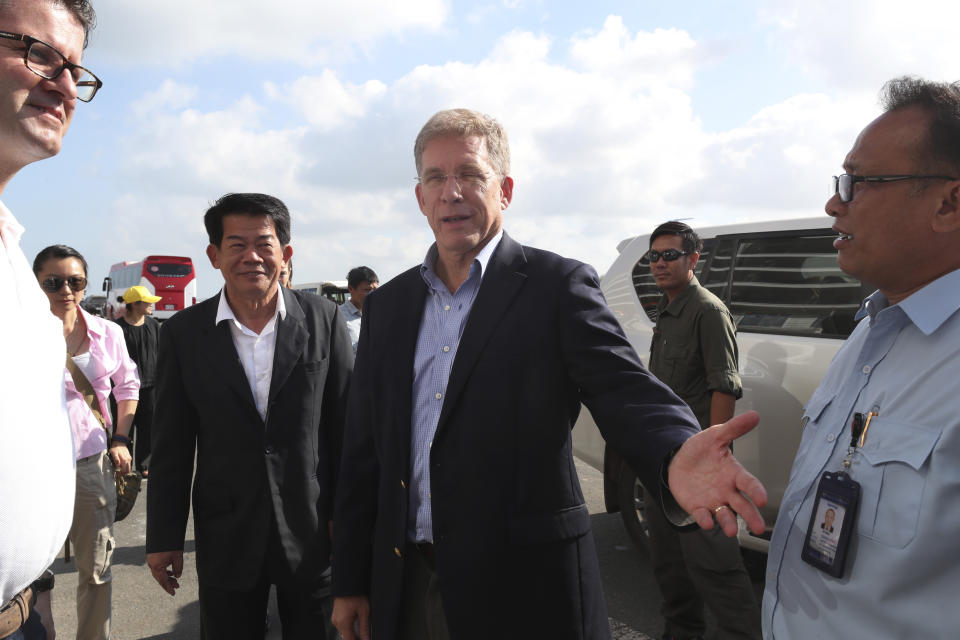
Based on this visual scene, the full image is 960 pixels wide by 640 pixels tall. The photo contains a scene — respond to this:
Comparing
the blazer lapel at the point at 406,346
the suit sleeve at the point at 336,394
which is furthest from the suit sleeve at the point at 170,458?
the blazer lapel at the point at 406,346


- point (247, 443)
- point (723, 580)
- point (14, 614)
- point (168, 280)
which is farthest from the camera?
point (168, 280)

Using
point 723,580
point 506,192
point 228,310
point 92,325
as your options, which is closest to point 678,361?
point 723,580

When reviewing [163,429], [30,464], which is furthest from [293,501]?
[30,464]

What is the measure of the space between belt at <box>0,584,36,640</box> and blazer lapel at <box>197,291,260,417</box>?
110 centimetres

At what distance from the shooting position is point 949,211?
154cm

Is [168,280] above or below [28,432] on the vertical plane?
above

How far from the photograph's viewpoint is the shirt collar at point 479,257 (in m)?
1.98

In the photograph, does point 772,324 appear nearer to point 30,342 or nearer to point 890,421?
point 890,421

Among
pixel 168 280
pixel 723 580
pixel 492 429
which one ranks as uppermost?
pixel 168 280

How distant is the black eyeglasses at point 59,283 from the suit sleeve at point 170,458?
1.42 m

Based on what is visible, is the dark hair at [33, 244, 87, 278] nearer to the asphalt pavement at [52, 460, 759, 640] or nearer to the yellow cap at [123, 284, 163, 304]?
the asphalt pavement at [52, 460, 759, 640]

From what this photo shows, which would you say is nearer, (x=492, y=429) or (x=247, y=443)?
(x=492, y=429)

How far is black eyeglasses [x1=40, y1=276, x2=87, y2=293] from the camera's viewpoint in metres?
3.58

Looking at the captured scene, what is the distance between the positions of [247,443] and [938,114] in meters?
2.44
